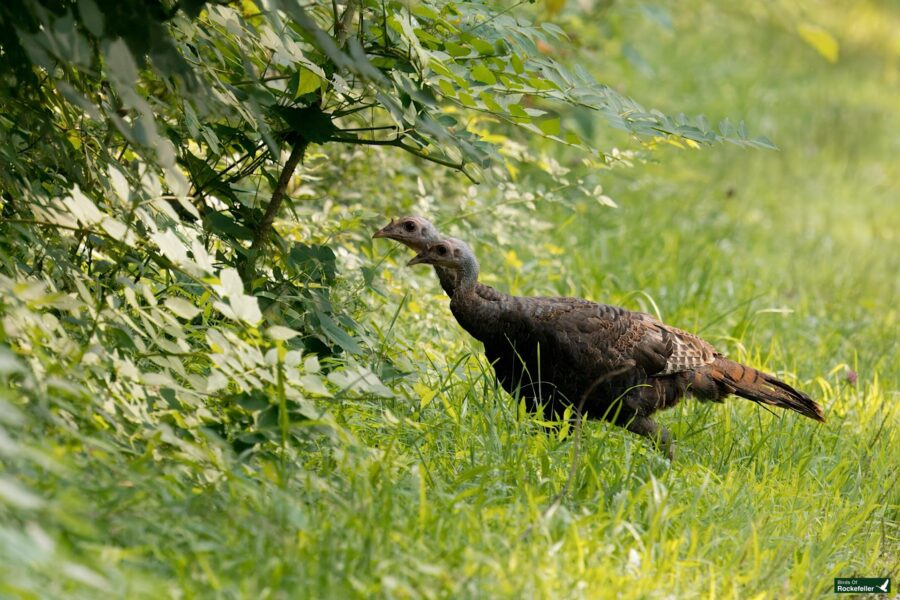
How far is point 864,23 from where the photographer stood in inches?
613

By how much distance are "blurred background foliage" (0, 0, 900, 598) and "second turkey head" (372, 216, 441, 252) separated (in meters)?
0.22

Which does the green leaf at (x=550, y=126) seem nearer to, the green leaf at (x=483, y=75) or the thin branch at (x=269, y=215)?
the green leaf at (x=483, y=75)

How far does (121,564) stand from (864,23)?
50.0 ft

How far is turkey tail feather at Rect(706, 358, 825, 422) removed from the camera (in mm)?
4508

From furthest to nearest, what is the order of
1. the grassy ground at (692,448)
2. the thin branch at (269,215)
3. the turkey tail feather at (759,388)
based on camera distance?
the turkey tail feather at (759,388) < the thin branch at (269,215) < the grassy ground at (692,448)

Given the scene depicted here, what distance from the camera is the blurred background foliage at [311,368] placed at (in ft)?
8.91

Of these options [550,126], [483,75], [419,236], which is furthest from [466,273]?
[483,75]

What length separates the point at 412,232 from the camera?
4348 millimetres

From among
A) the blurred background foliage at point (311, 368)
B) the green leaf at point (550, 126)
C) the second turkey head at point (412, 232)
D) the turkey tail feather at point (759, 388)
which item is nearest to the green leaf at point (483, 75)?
the blurred background foliage at point (311, 368)

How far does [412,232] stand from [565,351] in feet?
2.51

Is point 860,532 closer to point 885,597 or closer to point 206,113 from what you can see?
point 885,597

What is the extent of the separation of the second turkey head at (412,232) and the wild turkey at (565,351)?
0.03m

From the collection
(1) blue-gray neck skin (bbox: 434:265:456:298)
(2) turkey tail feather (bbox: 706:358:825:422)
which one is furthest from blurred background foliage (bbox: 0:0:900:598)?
(1) blue-gray neck skin (bbox: 434:265:456:298)

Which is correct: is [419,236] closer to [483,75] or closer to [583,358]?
[583,358]
